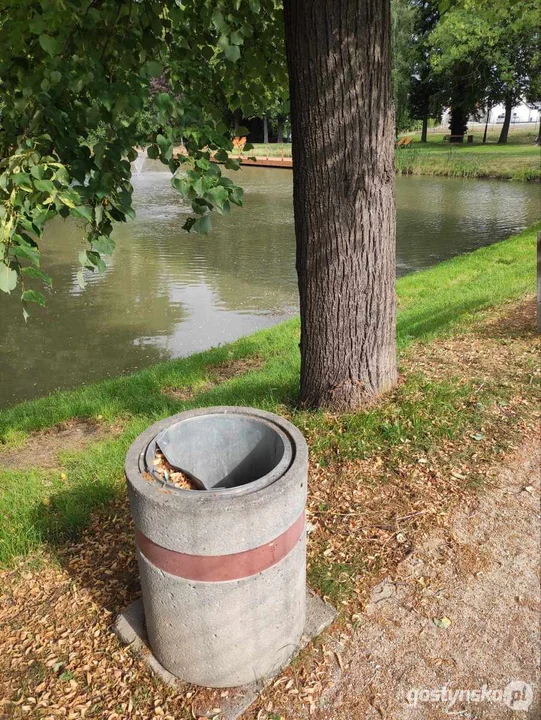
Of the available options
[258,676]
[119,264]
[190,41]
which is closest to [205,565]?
[258,676]

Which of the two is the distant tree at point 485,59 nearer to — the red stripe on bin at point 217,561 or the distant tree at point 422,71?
the distant tree at point 422,71

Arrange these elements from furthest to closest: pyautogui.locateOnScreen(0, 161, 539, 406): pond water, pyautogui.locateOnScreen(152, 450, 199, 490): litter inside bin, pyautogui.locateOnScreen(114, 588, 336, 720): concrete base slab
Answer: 1. pyautogui.locateOnScreen(0, 161, 539, 406): pond water
2. pyautogui.locateOnScreen(152, 450, 199, 490): litter inside bin
3. pyautogui.locateOnScreen(114, 588, 336, 720): concrete base slab

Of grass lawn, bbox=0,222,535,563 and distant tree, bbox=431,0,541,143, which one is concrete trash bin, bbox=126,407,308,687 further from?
distant tree, bbox=431,0,541,143

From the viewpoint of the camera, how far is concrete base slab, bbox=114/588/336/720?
2414 mm

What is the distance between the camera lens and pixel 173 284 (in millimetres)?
12891

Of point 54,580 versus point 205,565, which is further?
point 54,580

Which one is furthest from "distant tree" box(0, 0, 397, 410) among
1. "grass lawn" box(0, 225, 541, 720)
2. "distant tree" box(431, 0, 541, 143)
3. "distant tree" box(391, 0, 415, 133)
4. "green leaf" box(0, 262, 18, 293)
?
"distant tree" box(391, 0, 415, 133)

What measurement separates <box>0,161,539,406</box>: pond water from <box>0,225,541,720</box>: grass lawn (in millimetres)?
2753

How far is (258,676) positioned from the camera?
249 cm

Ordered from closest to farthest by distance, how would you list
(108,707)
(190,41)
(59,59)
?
(108,707)
(59,59)
(190,41)

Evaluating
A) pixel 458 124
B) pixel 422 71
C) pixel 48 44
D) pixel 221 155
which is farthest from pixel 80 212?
pixel 458 124

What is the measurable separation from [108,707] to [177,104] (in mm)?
3339

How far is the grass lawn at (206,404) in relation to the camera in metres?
3.85

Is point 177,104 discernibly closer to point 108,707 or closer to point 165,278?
point 108,707
